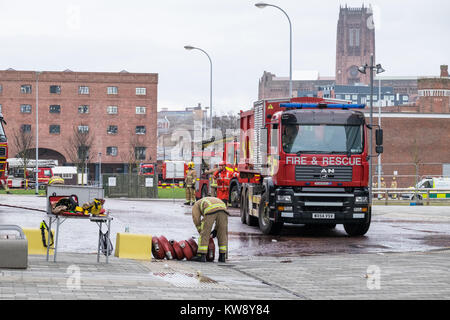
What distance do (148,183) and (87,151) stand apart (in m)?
37.9

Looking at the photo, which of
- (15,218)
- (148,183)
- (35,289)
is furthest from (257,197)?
(148,183)

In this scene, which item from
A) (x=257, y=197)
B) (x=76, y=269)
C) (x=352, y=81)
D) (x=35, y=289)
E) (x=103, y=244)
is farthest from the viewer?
(x=352, y=81)

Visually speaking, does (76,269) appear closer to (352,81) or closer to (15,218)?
(15,218)

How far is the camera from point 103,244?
1311 centimetres

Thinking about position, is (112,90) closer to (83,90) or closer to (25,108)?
(83,90)

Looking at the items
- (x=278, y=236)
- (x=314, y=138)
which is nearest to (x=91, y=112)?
(x=278, y=236)

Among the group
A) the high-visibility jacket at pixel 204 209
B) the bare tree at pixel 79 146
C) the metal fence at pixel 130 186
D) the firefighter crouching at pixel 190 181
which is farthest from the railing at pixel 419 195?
the bare tree at pixel 79 146

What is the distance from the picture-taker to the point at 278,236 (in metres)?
19.8

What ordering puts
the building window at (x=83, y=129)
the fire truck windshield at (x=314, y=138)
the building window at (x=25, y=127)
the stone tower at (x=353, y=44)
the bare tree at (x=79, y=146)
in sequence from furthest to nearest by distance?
the stone tower at (x=353, y=44), the building window at (x=83, y=129), the building window at (x=25, y=127), the bare tree at (x=79, y=146), the fire truck windshield at (x=314, y=138)

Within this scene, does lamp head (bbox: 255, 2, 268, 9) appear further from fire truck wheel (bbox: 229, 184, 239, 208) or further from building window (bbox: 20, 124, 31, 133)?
building window (bbox: 20, 124, 31, 133)

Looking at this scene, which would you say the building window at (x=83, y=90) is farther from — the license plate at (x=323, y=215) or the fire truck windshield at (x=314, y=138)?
the license plate at (x=323, y=215)

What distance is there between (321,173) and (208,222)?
553cm

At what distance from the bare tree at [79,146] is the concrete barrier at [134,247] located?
6661cm

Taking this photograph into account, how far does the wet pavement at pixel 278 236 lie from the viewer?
54.7 feet
